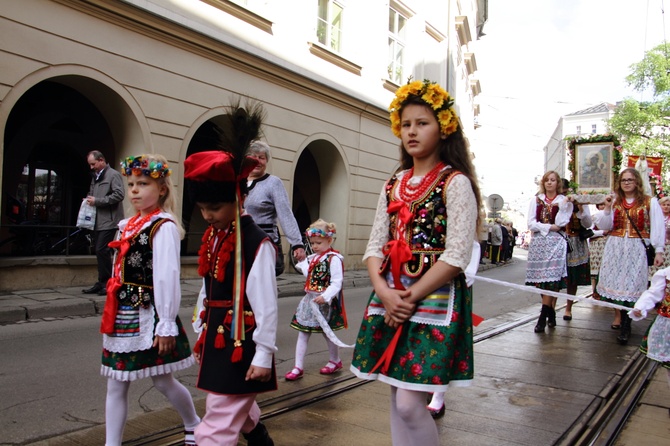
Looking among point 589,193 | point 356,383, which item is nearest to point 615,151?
point 589,193

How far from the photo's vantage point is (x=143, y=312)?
9.31 feet

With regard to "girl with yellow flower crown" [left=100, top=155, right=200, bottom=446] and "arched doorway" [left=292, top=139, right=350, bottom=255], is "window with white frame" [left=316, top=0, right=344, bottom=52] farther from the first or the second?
"girl with yellow flower crown" [left=100, top=155, right=200, bottom=446]

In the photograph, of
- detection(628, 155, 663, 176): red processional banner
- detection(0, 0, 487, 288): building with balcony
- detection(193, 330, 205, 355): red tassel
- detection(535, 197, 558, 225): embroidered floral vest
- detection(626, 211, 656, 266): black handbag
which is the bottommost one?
detection(193, 330, 205, 355): red tassel

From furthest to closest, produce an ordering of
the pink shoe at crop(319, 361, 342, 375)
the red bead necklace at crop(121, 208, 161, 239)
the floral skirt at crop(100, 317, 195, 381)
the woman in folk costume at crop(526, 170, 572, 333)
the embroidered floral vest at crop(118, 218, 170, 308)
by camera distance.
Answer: the woman in folk costume at crop(526, 170, 572, 333), the pink shoe at crop(319, 361, 342, 375), the red bead necklace at crop(121, 208, 161, 239), the embroidered floral vest at crop(118, 218, 170, 308), the floral skirt at crop(100, 317, 195, 381)

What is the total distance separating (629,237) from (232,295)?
598cm

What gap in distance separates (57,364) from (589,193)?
7.13m

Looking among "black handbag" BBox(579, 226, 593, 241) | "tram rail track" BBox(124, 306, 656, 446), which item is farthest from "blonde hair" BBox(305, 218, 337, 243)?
"black handbag" BBox(579, 226, 593, 241)

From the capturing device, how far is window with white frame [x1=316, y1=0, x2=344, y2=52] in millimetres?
15030

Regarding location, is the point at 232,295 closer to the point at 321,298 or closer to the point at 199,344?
the point at 199,344

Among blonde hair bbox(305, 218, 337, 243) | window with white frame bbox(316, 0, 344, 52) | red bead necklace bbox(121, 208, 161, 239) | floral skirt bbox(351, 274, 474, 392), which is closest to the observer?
floral skirt bbox(351, 274, 474, 392)

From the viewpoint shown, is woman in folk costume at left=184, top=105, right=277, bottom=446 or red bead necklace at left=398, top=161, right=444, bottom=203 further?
red bead necklace at left=398, top=161, right=444, bottom=203

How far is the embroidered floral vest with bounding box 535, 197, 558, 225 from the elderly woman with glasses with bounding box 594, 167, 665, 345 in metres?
0.65

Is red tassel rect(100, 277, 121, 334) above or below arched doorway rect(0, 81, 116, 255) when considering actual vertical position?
below

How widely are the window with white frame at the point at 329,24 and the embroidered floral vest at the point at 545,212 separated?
932 centimetres
